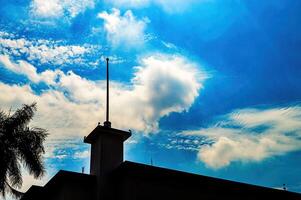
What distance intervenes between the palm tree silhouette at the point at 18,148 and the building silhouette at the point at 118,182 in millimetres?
3203

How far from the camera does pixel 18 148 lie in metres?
20.1

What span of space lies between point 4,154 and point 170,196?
9858mm

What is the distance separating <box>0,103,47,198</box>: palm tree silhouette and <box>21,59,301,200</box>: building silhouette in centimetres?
320

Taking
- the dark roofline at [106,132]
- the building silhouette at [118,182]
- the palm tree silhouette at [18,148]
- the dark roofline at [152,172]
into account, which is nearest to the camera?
the dark roofline at [152,172]

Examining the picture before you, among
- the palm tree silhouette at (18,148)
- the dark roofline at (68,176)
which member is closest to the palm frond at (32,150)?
the palm tree silhouette at (18,148)

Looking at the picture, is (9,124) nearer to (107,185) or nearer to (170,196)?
(107,185)

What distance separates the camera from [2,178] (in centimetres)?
1912

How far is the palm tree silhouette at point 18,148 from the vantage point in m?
19.4

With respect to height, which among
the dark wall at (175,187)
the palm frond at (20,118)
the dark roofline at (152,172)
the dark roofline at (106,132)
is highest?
the palm frond at (20,118)

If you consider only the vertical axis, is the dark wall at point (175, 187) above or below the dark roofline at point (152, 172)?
below

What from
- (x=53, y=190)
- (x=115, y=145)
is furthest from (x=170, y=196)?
(x=53, y=190)

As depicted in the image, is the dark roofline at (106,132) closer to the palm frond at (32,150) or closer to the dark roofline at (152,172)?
the dark roofline at (152,172)

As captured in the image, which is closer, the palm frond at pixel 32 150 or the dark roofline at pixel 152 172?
the dark roofline at pixel 152 172

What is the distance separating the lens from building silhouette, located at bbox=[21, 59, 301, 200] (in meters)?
14.3
